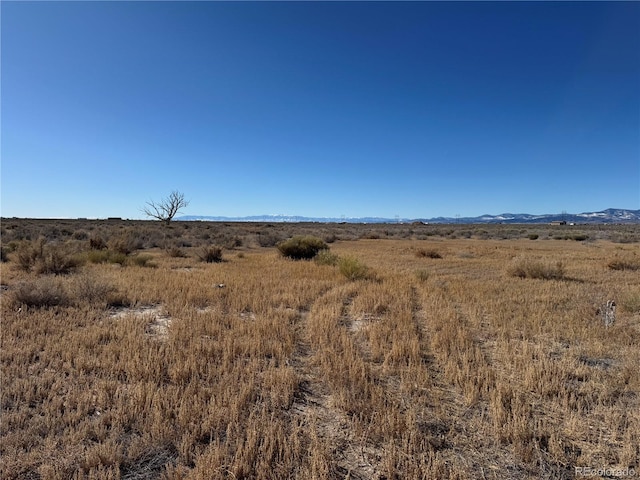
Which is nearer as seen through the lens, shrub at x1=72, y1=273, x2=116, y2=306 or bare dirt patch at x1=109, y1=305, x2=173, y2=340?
bare dirt patch at x1=109, y1=305, x2=173, y2=340

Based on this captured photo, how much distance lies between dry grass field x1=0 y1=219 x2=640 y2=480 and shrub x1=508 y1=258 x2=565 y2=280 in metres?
3.10

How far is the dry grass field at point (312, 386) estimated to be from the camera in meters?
3.02

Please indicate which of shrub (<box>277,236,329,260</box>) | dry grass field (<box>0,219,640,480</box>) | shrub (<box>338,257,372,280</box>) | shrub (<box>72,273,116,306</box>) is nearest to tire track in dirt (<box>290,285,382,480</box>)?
dry grass field (<box>0,219,640,480</box>)

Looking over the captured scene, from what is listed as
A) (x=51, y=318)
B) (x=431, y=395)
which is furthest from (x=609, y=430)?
(x=51, y=318)

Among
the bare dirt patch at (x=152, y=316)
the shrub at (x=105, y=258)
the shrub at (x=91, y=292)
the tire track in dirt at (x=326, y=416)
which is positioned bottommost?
the tire track in dirt at (x=326, y=416)

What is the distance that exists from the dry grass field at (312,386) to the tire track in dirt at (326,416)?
2cm

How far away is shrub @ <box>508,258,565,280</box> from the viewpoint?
12.0m

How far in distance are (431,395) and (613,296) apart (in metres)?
8.15

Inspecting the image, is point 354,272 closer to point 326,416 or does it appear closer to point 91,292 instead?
point 91,292

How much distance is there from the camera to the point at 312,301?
8875 mm

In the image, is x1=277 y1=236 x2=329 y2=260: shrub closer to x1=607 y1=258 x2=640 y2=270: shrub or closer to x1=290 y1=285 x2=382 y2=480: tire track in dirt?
x1=290 y1=285 x2=382 y2=480: tire track in dirt

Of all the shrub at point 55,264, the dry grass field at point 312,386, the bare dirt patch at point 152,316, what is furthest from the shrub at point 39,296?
the shrub at point 55,264

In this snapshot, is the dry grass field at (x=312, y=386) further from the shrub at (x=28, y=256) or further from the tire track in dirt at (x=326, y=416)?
the shrub at (x=28, y=256)

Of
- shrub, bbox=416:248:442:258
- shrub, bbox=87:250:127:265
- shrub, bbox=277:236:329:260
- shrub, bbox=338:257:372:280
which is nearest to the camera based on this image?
shrub, bbox=338:257:372:280
